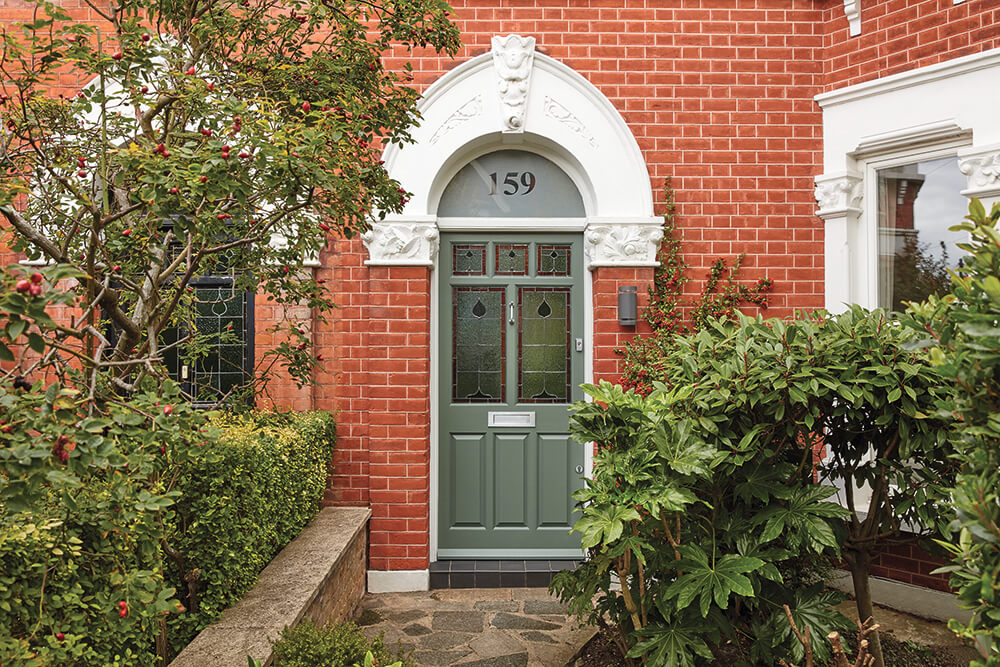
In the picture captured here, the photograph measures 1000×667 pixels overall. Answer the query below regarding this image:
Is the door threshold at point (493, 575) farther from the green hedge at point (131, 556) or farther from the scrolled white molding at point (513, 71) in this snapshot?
the scrolled white molding at point (513, 71)

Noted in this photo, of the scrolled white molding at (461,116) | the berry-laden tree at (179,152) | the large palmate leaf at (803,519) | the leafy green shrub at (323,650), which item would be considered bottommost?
the leafy green shrub at (323,650)

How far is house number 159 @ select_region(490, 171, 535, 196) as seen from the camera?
518 centimetres

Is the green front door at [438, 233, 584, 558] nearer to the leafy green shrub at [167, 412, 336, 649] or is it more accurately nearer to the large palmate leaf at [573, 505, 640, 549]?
the leafy green shrub at [167, 412, 336, 649]

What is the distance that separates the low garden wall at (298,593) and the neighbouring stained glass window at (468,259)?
1.93 m

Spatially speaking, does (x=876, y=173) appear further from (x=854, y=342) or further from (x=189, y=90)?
(x=189, y=90)

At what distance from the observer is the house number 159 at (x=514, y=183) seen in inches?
204

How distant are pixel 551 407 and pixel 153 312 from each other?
127 inches

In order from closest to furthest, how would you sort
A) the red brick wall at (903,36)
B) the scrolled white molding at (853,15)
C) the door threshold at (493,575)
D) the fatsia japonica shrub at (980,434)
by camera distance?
the fatsia japonica shrub at (980,434) < the red brick wall at (903,36) < the scrolled white molding at (853,15) < the door threshold at (493,575)

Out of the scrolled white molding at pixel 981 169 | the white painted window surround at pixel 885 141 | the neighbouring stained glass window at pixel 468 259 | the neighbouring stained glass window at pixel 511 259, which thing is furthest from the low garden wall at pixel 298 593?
the scrolled white molding at pixel 981 169

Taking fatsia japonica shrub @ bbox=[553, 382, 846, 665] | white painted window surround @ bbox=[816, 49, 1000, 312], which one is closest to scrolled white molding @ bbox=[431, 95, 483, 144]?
white painted window surround @ bbox=[816, 49, 1000, 312]

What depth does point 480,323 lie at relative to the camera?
5164mm

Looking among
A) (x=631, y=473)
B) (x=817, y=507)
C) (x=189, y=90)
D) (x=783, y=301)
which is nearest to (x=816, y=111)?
(x=783, y=301)

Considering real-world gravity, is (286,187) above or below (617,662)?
above

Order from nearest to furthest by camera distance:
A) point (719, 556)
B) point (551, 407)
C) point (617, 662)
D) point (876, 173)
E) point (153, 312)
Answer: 1. point (153, 312)
2. point (719, 556)
3. point (617, 662)
4. point (876, 173)
5. point (551, 407)
